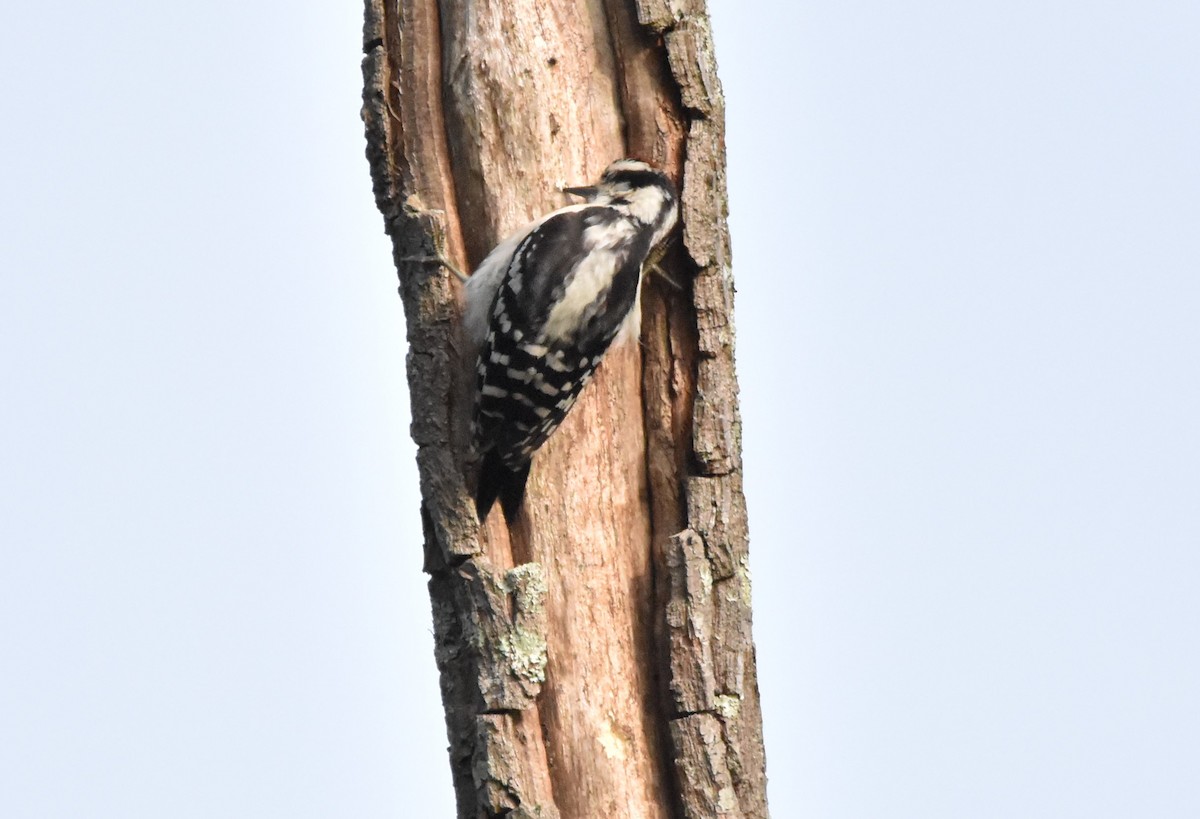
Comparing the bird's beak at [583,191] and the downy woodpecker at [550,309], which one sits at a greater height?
the bird's beak at [583,191]

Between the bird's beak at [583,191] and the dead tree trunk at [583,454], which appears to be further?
the bird's beak at [583,191]

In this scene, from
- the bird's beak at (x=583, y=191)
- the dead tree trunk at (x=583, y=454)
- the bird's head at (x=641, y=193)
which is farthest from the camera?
the bird's beak at (x=583, y=191)

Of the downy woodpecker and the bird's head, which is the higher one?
the bird's head

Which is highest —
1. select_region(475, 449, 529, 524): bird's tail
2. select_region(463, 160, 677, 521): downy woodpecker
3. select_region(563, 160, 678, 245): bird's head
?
select_region(563, 160, 678, 245): bird's head

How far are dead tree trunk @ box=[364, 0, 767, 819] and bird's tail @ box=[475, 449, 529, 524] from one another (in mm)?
38

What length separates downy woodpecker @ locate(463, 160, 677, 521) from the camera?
3445mm

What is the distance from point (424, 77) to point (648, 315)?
85 cm

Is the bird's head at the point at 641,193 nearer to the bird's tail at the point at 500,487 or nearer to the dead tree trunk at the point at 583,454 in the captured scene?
the dead tree trunk at the point at 583,454

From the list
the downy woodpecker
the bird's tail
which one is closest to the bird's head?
the downy woodpecker

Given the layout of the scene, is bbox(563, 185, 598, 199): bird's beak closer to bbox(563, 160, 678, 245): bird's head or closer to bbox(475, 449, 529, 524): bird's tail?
bbox(563, 160, 678, 245): bird's head

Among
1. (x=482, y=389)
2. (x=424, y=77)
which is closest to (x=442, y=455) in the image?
(x=482, y=389)

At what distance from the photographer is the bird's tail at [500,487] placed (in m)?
3.46

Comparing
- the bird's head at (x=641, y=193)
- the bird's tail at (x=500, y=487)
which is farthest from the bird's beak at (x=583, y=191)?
the bird's tail at (x=500, y=487)

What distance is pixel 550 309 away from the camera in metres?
3.62
